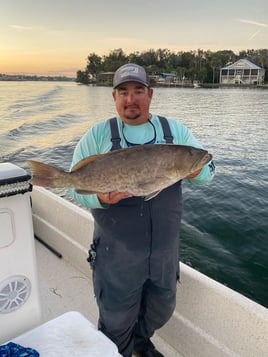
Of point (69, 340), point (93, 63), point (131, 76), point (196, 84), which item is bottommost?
point (196, 84)

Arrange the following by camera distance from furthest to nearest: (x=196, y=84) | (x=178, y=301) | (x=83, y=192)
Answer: (x=196, y=84) → (x=178, y=301) → (x=83, y=192)

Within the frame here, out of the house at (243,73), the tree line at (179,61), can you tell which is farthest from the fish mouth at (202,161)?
the tree line at (179,61)

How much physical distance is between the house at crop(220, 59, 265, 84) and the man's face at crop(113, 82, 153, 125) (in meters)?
99.8

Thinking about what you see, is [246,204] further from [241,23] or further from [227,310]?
[241,23]

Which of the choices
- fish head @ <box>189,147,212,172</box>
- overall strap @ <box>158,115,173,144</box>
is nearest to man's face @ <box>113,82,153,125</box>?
overall strap @ <box>158,115,173,144</box>

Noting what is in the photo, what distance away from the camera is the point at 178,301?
2.78m

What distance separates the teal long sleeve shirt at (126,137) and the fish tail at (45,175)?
0.59 ft

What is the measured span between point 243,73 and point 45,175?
10446cm

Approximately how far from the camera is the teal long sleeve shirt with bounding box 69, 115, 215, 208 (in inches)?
85.4

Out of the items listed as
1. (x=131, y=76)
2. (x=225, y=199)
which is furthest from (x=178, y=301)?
(x=225, y=199)

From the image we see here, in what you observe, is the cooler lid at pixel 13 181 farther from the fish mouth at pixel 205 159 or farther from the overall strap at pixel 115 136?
the fish mouth at pixel 205 159

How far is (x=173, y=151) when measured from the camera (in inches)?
77.1

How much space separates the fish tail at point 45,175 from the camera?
76.5 inches

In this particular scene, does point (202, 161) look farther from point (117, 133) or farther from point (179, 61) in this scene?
point (179, 61)
